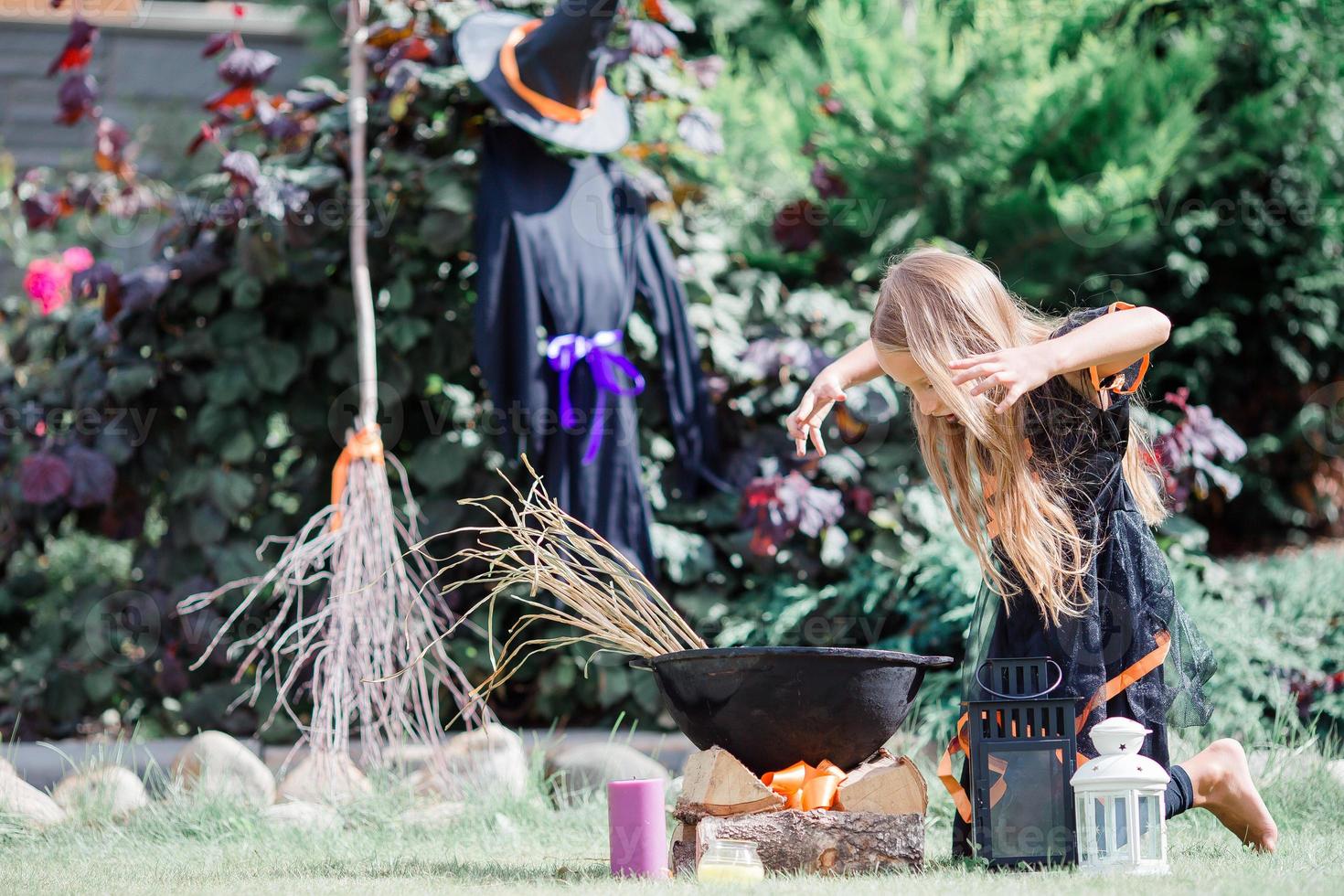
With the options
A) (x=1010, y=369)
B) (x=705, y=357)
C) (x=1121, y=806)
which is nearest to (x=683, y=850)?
(x=1121, y=806)

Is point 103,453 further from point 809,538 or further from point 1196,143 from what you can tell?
point 1196,143

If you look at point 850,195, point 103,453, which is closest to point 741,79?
point 850,195

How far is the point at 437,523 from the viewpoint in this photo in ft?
11.8

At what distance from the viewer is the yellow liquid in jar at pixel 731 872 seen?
181 cm

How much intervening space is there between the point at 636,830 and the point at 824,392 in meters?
0.79

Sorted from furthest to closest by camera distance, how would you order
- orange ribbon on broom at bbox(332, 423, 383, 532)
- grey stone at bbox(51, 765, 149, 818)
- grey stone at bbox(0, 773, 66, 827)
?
orange ribbon on broom at bbox(332, 423, 383, 532) < grey stone at bbox(51, 765, 149, 818) < grey stone at bbox(0, 773, 66, 827)

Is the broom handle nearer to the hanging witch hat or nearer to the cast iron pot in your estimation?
the hanging witch hat

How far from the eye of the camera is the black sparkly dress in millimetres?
2084

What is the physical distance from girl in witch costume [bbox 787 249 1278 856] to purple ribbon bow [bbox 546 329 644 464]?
3.86 ft

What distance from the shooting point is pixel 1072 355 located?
1924mm

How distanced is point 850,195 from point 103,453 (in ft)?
8.16

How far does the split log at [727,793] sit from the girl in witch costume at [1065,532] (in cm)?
37

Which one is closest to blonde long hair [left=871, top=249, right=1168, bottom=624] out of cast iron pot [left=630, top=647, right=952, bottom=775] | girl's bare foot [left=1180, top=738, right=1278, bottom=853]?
cast iron pot [left=630, top=647, right=952, bottom=775]

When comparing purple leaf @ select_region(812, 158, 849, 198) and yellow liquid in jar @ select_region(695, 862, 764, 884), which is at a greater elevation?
purple leaf @ select_region(812, 158, 849, 198)
